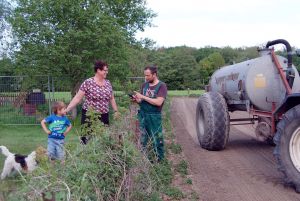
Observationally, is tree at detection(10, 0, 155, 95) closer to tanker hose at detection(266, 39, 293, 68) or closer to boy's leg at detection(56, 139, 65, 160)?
tanker hose at detection(266, 39, 293, 68)

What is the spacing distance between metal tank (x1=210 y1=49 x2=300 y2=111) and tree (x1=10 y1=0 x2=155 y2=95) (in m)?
6.36

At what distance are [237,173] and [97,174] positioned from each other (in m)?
3.50

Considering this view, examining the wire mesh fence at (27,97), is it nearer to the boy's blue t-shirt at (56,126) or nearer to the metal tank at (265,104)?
the metal tank at (265,104)

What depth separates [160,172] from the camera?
6.20m

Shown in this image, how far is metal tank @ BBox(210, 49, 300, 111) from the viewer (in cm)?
748

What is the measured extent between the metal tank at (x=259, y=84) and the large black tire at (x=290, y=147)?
143 centimetres

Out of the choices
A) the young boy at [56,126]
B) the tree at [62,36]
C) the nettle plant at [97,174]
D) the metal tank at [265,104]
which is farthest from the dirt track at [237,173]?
the tree at [62,36]

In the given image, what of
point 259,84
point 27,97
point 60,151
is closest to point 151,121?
point 60,151

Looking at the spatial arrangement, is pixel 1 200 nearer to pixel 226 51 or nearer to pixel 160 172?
pixel 160 172

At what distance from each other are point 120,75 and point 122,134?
435 inches

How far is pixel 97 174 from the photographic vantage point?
4.08 m

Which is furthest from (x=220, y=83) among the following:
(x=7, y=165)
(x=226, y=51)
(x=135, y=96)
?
(x=226, y=51)

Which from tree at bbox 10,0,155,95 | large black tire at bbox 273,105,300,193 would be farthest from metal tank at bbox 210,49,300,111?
tree at bbox 10,0,155,95

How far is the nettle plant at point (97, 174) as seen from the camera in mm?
3441
